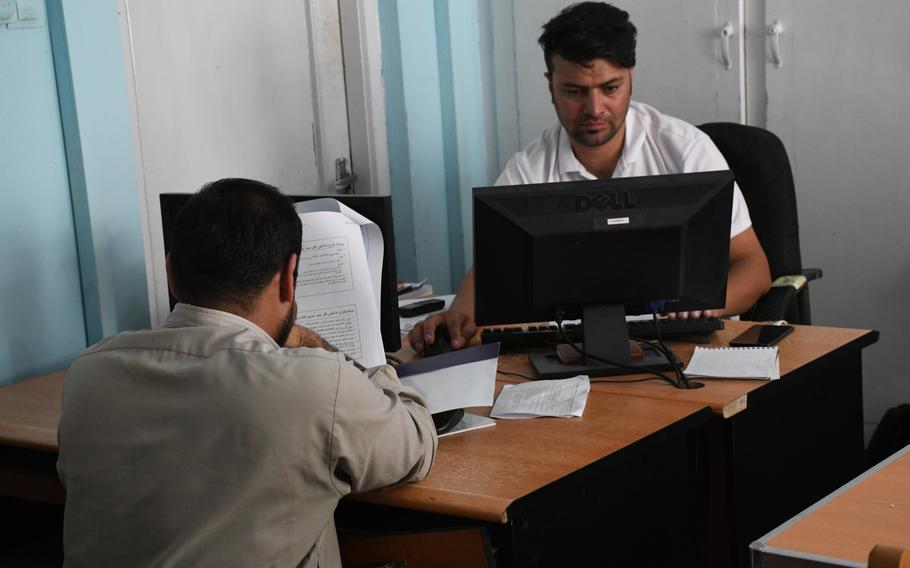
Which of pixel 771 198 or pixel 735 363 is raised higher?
pixel 771 198

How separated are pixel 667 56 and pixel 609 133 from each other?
89 cm

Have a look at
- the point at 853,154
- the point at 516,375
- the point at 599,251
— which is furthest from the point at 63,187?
the point at 853,154

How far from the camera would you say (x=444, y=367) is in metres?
2.03

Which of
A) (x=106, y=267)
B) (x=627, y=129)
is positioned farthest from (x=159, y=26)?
(x=627, y=129)

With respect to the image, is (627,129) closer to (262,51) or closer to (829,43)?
(829,43)

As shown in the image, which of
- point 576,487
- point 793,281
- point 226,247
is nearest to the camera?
point 226,247

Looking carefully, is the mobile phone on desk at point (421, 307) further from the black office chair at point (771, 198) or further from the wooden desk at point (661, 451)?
the black office chair at point (771, 198)

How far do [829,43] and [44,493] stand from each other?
2516mm

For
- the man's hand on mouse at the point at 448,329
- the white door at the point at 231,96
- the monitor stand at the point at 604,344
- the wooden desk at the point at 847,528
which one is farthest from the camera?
the white door at the point at 231,96

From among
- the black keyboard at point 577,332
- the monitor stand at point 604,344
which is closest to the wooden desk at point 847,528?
the monitor stand at point 604,344

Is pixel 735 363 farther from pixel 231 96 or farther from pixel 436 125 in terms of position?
pixel 436 125

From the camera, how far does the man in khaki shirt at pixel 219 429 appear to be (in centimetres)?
146

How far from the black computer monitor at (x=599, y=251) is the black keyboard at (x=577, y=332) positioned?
0.56 feet

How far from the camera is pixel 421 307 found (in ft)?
9.45
